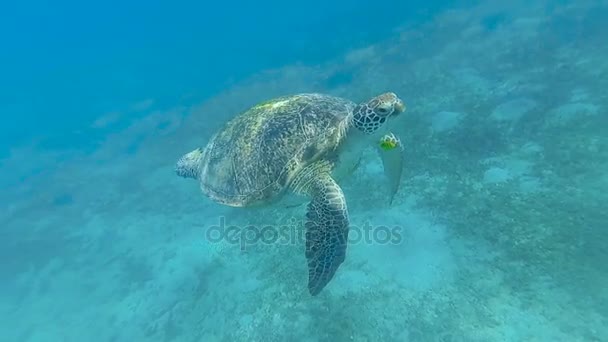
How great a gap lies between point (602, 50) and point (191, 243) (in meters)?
10.8

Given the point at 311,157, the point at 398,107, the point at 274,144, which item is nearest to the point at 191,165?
the point at 274,144

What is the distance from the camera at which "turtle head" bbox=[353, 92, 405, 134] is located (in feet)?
13.9

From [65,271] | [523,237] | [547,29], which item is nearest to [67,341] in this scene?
[65,271]

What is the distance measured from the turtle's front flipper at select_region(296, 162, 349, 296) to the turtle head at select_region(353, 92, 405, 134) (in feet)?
2.88

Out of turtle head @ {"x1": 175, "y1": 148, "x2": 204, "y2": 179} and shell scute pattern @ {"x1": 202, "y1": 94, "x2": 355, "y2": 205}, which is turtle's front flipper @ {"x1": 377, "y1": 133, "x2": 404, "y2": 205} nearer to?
shell scute pattern @ {"x1": 202, "y1": 94, "x2": 355, "y2": 205}

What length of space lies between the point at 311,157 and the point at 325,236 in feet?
3.84

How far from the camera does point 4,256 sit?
9.73 metres

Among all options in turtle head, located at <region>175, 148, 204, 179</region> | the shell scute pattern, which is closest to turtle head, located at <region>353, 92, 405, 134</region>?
the shell scute pattern

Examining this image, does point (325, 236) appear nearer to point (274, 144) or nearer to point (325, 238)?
point (325, 238)

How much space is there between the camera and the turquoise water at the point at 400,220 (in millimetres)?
4547

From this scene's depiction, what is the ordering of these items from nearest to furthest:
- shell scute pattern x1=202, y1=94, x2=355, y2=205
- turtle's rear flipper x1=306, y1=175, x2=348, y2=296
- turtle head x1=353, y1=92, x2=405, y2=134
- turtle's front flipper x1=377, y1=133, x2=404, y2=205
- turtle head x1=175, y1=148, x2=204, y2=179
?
1. turtle's rear flipper x1=306, y1=175, x2=348, y2=296
2. turtle head x1=353, y1=92, x2=405, y2=134
3. shell scute pattern x1=202, y1=94, x2=355, y2=205
4. turtle's front flipper x1=377, y1=133, x2=404, y2=205
5. turtle head x1=175, y1=148, x2=204, y2=179

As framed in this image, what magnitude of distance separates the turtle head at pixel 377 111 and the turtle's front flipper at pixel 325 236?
879mm

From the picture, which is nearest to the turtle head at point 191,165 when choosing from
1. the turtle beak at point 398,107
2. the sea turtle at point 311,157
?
the sea turtle at point 311,157

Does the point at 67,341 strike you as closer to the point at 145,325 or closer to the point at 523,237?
the point at 145,325
